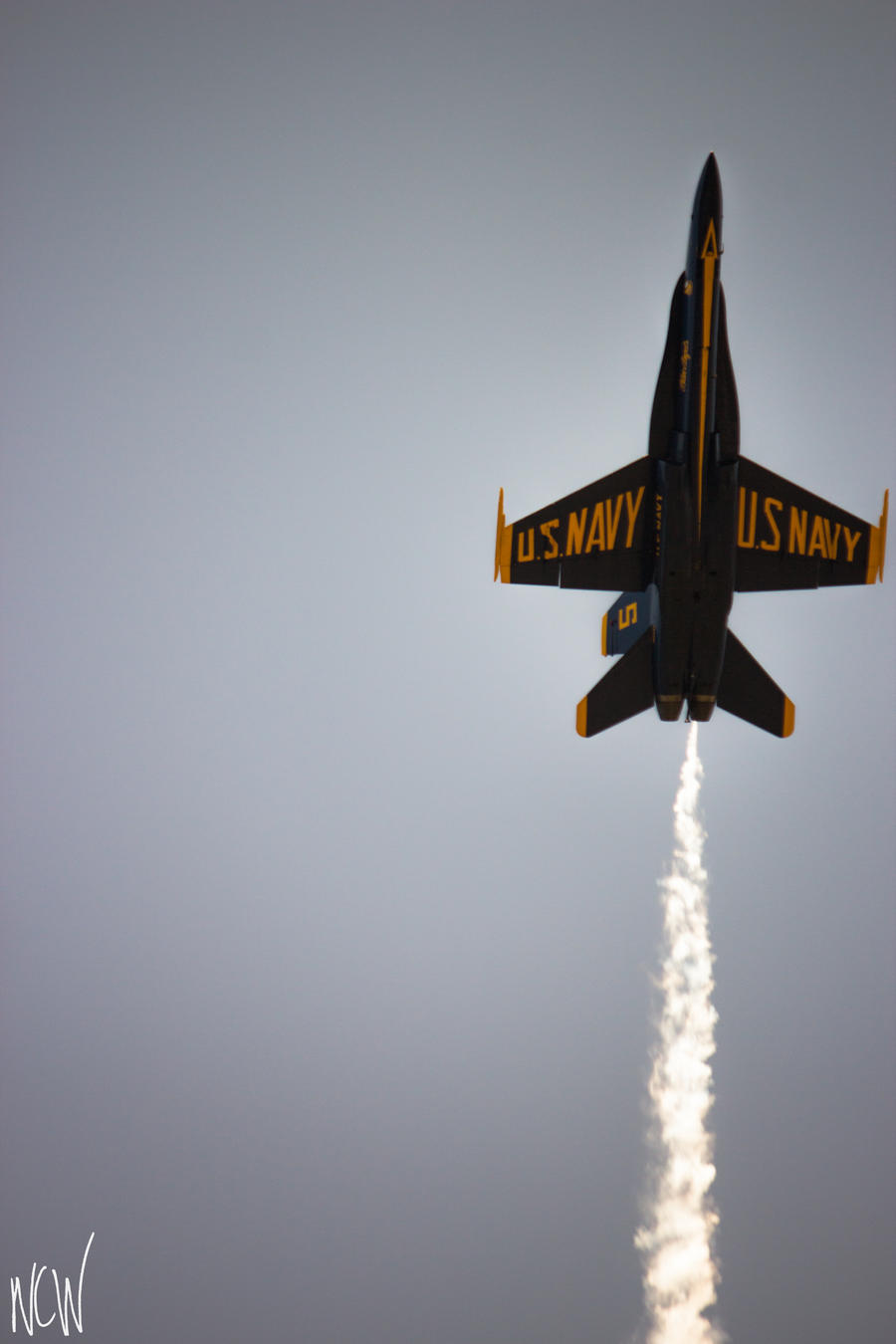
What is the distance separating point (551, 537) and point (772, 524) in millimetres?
4903

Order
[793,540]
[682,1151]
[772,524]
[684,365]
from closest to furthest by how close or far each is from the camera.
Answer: [684,365] → [772,524] → [793,540] → [682,1151]

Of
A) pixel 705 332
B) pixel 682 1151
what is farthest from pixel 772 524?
pixel 682 1151

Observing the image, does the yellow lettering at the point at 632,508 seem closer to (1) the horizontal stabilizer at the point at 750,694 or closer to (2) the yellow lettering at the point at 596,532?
(2) the yellow lettering at the point at 596,532

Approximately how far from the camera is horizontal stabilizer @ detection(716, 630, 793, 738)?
26594mm

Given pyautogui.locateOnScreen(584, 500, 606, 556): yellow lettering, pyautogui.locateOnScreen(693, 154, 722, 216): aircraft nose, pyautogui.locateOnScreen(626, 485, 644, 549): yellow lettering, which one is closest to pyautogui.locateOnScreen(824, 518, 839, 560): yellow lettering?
pyautogui.locateOnScreen(626, 485, 644, 549): yellow lettering

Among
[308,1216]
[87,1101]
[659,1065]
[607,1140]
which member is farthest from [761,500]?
[87,1101]

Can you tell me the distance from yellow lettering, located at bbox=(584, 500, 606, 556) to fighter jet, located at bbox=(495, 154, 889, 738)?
2cm

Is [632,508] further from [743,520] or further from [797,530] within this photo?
[797,530]

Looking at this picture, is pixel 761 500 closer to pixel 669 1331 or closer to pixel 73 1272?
pixel 669 1331

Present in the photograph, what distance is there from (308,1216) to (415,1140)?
791 centimetres

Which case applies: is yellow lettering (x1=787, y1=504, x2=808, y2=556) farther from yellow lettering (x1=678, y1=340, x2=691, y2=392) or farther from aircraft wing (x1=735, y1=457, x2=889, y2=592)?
yellow lettering (x1=678, y1=340, x2=691, y2=392)

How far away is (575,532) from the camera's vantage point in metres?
25.2

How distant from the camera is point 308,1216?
70.2m

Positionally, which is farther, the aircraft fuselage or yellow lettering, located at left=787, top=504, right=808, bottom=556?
yellow lettering, located at left=787, top=504, right=808, bottom=556
